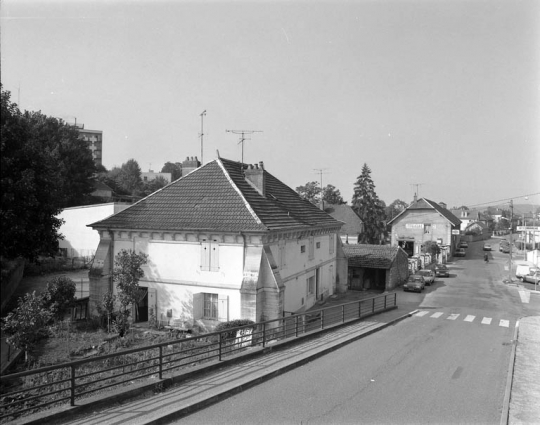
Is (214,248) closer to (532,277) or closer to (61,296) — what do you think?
(61,296)

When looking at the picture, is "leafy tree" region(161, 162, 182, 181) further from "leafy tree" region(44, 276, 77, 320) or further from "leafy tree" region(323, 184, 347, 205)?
"leafy tree" region(44, 276, 77, 320)

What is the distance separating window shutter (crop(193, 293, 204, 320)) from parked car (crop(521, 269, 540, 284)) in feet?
116

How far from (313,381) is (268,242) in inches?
404

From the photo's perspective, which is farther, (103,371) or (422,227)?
(422,227)

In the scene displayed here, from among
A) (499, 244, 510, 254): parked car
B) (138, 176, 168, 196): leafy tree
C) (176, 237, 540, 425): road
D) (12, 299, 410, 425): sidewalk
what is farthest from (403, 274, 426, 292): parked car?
(138, 176, 168, 196): leafy tree

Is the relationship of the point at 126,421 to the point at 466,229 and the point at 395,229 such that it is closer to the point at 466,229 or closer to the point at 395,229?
the point at 395,229

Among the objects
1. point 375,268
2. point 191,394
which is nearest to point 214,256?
point 191,394

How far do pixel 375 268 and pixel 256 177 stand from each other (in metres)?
17.0

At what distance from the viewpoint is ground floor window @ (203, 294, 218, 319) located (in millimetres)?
20484

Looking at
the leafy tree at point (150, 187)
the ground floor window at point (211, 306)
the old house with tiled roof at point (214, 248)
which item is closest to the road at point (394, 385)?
the old house with tiled roof at point (214, 248)

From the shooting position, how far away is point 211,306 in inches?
810

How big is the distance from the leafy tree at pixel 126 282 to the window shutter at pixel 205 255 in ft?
9.48

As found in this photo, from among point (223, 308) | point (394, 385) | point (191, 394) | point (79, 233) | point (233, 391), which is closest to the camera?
point (191, 394)

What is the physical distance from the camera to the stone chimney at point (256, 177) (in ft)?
80.0
